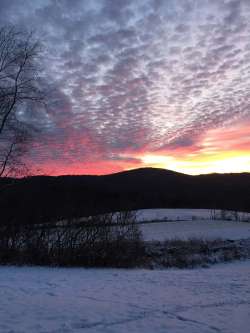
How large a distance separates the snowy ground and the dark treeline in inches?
279

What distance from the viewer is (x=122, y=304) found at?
1009 centimetres

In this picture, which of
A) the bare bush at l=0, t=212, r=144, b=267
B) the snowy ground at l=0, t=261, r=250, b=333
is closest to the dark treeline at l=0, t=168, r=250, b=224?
the bare bush at l=0, t=212, r=144, b=267

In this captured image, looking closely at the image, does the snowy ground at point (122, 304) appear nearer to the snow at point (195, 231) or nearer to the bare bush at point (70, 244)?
the bare bush at point (70, 244)

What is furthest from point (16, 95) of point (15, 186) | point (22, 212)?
point (22, 212)

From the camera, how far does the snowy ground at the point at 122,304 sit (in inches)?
319

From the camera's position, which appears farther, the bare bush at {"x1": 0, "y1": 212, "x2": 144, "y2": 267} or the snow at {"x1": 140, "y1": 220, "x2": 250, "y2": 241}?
the snow at {"x1": 140, "y1": 220, "x2": 250, "y2": 241}

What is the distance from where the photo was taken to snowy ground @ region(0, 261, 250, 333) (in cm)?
810

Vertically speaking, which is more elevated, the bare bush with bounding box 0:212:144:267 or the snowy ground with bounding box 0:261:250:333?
the bare bush with bounding box 0:212:144:267

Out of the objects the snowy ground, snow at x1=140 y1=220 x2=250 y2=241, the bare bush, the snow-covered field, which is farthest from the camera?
the snow-covered field

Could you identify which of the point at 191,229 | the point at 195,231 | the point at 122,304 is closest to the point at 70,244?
the point at 122,304

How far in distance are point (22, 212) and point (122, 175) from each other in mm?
135573

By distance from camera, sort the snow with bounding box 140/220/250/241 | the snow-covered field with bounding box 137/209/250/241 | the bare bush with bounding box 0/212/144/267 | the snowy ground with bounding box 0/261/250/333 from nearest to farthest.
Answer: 1. the snowy ground with bounding box 0/261/250/333
2. the bare bush with bounding box 0/212/144/267
3. the snow with bounding box 140/220/250/241
4. the snow-covered field with bounding box 137/209/250/241

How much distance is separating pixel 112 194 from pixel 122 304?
3912cm

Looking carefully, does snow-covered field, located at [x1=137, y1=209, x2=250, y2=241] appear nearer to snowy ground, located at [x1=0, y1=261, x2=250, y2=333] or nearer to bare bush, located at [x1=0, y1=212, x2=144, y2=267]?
bare bush, located at [x1=0, y1=212, x2=144, y2=267]
